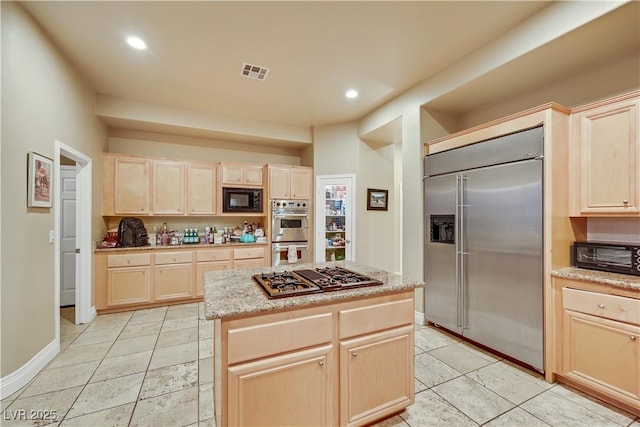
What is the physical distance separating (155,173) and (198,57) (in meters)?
2.04

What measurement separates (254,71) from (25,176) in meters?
2.26

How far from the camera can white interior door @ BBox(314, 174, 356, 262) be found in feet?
15.2

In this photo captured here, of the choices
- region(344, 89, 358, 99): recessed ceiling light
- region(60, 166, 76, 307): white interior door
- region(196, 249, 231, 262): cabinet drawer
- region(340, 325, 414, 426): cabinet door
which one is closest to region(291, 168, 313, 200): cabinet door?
region(196, 249, 231, 262): cabinet drawer

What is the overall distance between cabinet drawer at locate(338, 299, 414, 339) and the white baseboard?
2499 mm

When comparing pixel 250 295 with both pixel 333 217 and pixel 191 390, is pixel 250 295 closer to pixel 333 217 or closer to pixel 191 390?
pixel 191 390

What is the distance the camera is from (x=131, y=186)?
3.94 m

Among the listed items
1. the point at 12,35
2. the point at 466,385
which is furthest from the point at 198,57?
the point at 466,385

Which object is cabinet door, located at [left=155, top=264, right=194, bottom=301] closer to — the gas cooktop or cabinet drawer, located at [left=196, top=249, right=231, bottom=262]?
cabinet drawer, located at [left=196, top=249, right=231, bottom=262]

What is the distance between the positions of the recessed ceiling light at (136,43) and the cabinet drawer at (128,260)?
2.59m

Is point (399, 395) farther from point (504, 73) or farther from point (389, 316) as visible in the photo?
point (504, 73)

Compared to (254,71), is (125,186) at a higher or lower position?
lower

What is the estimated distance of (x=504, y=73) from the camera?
2580 mm

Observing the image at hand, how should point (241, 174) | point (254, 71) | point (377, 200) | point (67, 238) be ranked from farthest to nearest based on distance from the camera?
1. point (377, 200)
2. point (241, 174)
3. point (67, 238)
4. point (254, 71)

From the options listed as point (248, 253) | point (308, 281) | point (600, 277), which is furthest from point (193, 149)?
point (600, 277)
